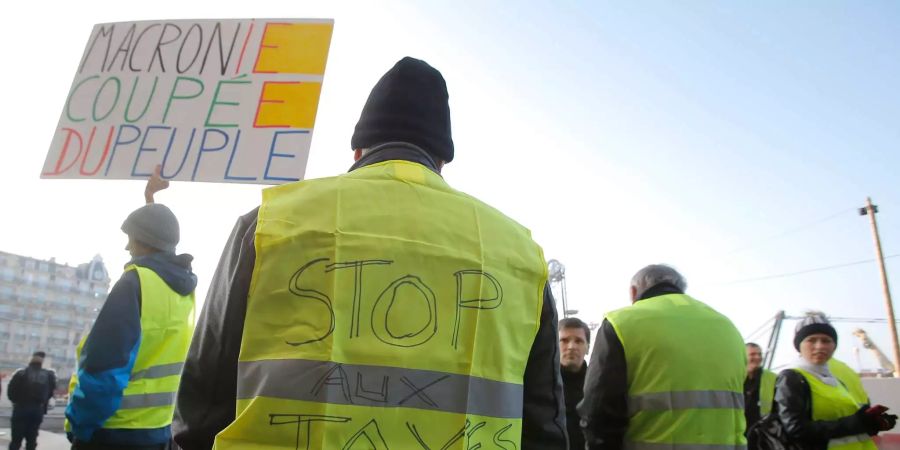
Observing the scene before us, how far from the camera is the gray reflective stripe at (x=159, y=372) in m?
3.35

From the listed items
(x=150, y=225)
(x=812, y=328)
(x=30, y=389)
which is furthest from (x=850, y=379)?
(x=30, y=389)

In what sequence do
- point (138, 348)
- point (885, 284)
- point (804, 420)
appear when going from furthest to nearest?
point (885, 284), point (804, 420), point (138, 348)

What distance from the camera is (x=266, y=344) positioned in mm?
1370

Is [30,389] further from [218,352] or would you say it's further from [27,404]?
[218,352]

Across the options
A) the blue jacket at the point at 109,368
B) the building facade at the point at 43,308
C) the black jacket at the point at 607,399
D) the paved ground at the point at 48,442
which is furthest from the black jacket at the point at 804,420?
the building facade at the point at 43,308

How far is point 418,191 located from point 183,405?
0.73 metres

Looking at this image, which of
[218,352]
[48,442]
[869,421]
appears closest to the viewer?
[218,352]

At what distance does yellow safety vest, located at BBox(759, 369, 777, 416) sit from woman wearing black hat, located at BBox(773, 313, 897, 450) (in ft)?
9.82

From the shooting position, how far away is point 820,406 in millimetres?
4457

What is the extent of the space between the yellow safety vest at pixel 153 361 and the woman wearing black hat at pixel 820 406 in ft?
13.0

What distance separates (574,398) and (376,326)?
4.12 m

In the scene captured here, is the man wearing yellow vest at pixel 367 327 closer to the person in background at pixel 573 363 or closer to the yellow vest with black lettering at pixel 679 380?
the yellow vest with black lettering at pixel 679 380

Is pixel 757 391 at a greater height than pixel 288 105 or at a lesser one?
lesser

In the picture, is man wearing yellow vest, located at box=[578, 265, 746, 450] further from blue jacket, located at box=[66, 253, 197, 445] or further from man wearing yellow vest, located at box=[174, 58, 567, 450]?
blue jacket, located at box=[66, 253, 197, 445]
